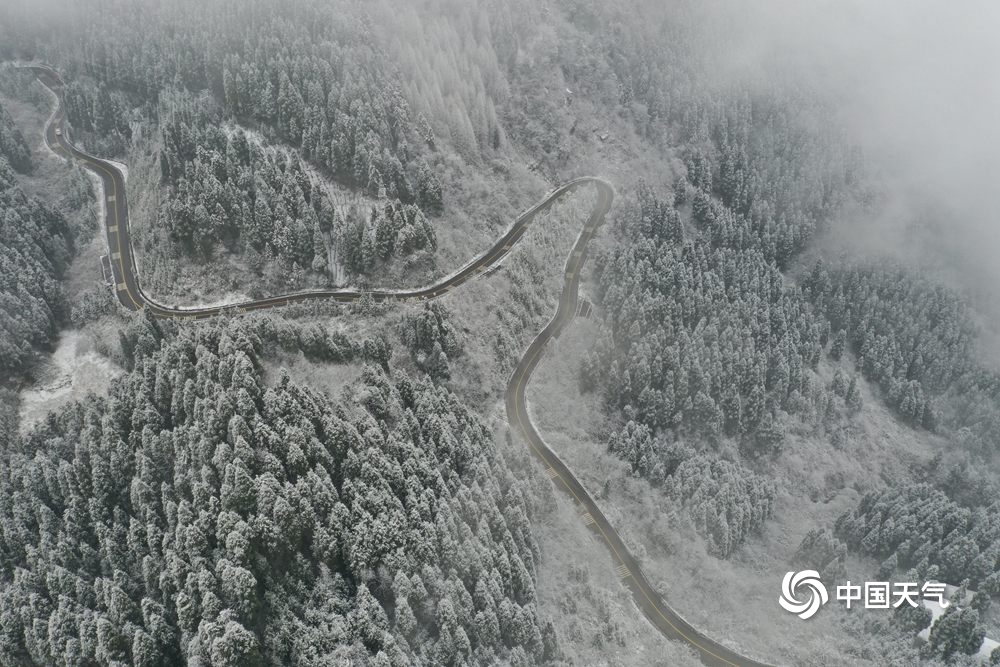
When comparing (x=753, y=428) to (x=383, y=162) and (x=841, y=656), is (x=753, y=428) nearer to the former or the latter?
(x=841, y=656)

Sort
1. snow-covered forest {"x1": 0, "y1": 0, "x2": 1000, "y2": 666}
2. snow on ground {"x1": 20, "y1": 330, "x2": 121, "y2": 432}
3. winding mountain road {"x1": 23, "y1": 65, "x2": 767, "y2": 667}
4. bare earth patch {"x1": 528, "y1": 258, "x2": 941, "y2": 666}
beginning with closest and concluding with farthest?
snow-covered forest {"x1": 0, "y1": 0, "x2": 1000, "y2": 666}, snow on ground {"x1": 20, "y1": 330, "x2": 121, "y2": 432}, winding mountain road {"x1": 23, "y1": 65, "x2": 767, "y2": 667}, bare earth patch {"x1": 528, "y1": 258, "x2": 941, "y2": 666}

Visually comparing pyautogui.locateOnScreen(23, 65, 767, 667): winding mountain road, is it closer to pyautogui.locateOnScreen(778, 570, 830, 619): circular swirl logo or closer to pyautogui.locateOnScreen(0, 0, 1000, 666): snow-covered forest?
pyautogui.locateOnScreen(0, 0, 1000, 666): snow-covered forest

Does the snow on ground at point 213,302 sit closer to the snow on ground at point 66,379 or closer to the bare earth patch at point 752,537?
the snow on ground at point 66,379

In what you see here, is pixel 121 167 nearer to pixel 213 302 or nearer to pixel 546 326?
pixel 213 302

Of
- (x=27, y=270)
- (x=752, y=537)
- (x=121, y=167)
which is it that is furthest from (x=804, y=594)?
(x=121, y=167)

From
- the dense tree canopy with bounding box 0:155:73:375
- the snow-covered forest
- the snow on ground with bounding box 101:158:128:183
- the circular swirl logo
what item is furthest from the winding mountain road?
the circular swirl logo

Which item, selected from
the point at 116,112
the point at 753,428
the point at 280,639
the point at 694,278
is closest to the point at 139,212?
the point at 116,112
